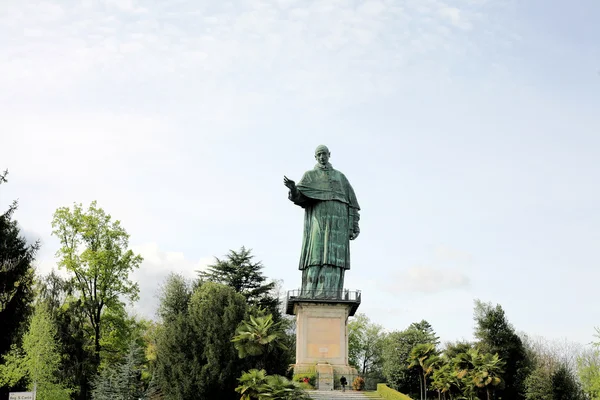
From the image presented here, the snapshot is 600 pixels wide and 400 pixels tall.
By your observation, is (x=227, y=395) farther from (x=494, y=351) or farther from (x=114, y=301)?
(x=494, y=351)

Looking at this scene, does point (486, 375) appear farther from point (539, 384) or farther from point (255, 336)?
point (255, 336)

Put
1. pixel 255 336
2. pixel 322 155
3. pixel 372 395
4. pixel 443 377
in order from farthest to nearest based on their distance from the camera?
pixel 443 377
pixel 322 155
pixel 255 336
pixel 372 395

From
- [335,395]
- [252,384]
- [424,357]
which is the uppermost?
[424,357]

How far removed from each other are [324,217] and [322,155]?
146 inches

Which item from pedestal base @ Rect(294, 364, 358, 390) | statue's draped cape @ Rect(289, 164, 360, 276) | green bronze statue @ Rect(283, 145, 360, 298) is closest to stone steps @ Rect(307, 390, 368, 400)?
pedestal base @ Rect(294, 364, 358, 390)

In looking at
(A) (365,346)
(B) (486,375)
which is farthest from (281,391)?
(A) (365,346)

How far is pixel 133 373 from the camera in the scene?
27.3m

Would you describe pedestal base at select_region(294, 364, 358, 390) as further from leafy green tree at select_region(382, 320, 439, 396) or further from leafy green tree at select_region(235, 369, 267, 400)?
leafy green tree at select_region(382, 320, 439, 396)

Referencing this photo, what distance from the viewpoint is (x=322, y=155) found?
36.0 meters

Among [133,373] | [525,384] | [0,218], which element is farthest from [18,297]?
[525,384]

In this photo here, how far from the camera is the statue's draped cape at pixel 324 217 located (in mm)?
34281

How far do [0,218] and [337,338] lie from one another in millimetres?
16797

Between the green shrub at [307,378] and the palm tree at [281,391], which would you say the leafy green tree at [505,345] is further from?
the palm tree at [281,391]

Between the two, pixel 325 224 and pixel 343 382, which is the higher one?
pixel 325 224
